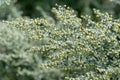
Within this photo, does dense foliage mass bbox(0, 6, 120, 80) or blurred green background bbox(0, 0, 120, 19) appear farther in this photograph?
blurred green background bbox(0, 0, 120, 19)

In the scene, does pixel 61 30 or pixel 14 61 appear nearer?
pixel 61 30

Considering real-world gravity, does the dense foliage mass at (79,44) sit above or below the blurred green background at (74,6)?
below

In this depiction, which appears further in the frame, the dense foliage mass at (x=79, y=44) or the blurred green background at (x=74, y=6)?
the blurred green background at (x=74, y=6)

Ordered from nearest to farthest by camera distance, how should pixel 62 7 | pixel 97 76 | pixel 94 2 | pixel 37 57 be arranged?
pixel 97 76 < pixel 62 7 < pixel 37 57 < pixel 94 2

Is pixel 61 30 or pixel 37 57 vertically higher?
pixel 37 57

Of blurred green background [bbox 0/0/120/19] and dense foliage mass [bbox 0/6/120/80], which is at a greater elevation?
blurred green background [bbox 0/0/120/19]

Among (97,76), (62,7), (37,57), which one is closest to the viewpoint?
(97,76)

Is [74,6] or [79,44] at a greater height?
[74,6]

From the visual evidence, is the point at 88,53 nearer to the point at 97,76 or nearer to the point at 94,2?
the point at 97,76

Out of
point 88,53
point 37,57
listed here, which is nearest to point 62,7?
point 88,53

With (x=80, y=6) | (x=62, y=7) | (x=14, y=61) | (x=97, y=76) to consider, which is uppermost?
(x=80, y=6)

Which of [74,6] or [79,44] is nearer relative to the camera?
[79,44]
